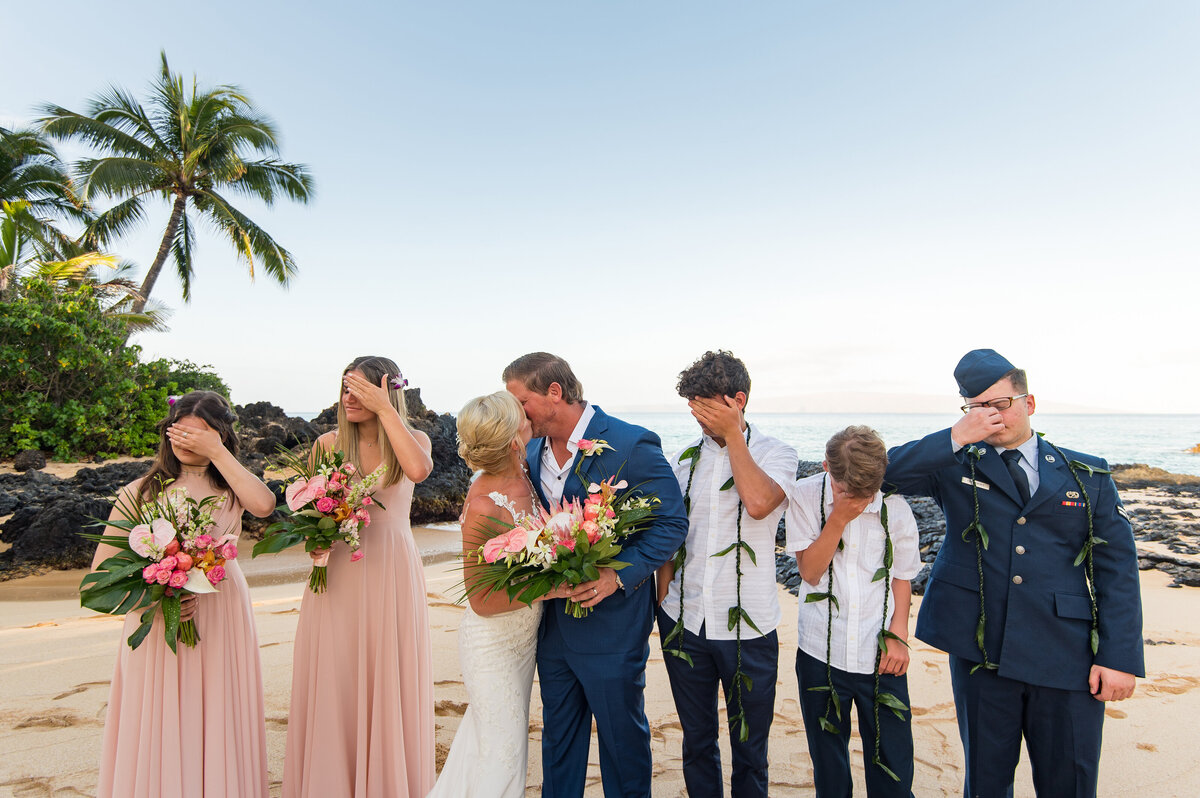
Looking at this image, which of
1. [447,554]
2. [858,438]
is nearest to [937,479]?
[858,438]

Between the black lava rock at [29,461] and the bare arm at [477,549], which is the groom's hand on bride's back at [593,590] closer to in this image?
the bare arm at [477,549]

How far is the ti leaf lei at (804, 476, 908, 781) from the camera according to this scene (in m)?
3.21

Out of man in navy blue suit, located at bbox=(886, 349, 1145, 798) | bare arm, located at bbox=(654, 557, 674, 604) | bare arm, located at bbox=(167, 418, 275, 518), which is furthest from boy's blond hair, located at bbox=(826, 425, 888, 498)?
bare arm, located at bbox=(167, 418, 275, 518)

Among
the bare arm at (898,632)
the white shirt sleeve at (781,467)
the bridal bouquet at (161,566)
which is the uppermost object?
the white shirt sleeve at (781,467)

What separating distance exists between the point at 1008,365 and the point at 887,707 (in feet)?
5.77

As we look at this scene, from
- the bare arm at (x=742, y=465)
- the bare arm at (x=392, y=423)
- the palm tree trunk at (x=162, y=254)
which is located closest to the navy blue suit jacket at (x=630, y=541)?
the bare arm at (x=742, y=465)

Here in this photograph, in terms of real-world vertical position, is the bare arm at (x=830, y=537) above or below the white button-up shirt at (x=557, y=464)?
below

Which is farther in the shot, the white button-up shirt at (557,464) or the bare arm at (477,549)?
the white button-up shirt at (557,464)

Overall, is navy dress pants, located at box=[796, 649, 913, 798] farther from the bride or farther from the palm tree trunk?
the palm tree trunk

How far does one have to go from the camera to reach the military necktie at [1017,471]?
10.4ft

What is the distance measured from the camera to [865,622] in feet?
10.9

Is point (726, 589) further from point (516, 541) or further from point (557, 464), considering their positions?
point (516, 541)

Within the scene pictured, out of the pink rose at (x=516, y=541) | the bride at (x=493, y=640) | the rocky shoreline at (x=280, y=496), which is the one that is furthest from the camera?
the rocky shoreline at (x=280, y=496)

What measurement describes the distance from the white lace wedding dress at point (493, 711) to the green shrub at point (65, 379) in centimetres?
1869
